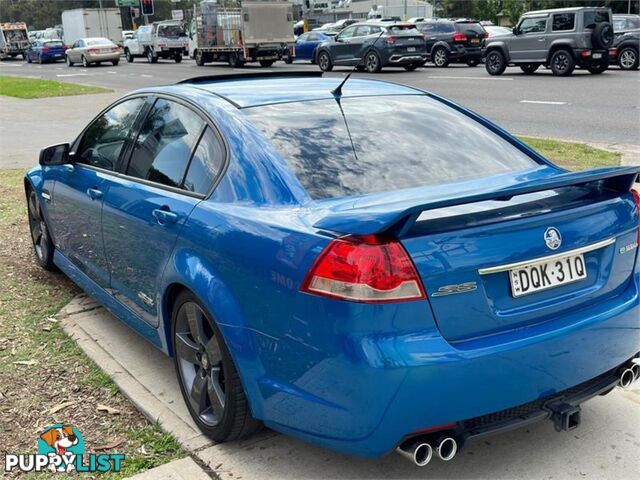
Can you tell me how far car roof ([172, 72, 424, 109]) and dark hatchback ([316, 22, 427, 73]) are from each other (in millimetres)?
21568

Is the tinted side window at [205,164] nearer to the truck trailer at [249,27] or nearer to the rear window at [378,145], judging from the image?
the rear window at [378,145]

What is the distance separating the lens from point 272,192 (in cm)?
307

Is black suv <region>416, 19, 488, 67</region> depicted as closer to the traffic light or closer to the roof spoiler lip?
the roof spoiler lip

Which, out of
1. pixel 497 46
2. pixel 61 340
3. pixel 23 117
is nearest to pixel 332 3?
pixel 497 46

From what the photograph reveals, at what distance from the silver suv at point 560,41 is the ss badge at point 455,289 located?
2096cm

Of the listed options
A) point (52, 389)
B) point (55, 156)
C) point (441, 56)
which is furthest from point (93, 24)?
point (52, 389)

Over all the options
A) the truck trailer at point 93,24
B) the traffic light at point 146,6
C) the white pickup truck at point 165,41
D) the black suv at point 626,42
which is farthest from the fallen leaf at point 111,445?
the truck trailer at point 93,24

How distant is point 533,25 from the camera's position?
2266cm

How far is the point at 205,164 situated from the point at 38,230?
3063 millimetres

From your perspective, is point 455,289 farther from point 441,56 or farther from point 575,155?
point 441,56

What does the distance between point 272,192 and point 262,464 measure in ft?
3.82

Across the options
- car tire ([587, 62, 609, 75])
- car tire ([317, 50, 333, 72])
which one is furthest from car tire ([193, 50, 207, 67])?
car tire ([587, 62, 609, 75])

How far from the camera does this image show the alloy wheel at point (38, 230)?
18.9ft

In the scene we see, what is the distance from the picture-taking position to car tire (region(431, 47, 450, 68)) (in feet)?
94.7
